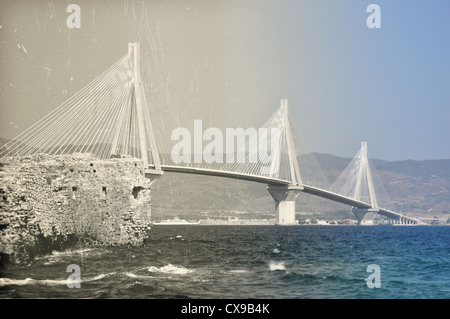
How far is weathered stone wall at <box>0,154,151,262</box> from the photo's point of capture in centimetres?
2134

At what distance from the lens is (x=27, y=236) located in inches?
740

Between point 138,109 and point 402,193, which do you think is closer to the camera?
point 138,109

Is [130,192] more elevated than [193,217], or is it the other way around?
[130,192]

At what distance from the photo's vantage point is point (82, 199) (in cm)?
2534

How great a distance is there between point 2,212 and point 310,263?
12090mm

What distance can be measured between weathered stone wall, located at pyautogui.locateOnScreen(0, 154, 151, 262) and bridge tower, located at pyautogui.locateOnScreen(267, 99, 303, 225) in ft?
153

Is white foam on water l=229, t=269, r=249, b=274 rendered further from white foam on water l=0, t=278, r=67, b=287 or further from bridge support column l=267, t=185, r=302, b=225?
bridge support column l=267, t=185, r=302, b=225

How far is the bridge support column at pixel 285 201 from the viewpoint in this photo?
74.2m

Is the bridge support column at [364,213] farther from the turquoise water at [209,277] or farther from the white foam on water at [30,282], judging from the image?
the white foam on water at [30,282]

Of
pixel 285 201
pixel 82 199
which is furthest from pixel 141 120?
pixel 285 201

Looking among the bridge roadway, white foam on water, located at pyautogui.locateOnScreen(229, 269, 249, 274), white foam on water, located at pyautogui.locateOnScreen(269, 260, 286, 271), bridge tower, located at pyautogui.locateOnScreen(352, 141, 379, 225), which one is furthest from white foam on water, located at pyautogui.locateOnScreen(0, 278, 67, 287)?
bridge tower, located at pyautogui.locateOnScreen(352, 141, 379, 225)

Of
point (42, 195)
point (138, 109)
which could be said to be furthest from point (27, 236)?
point (138, 109)
